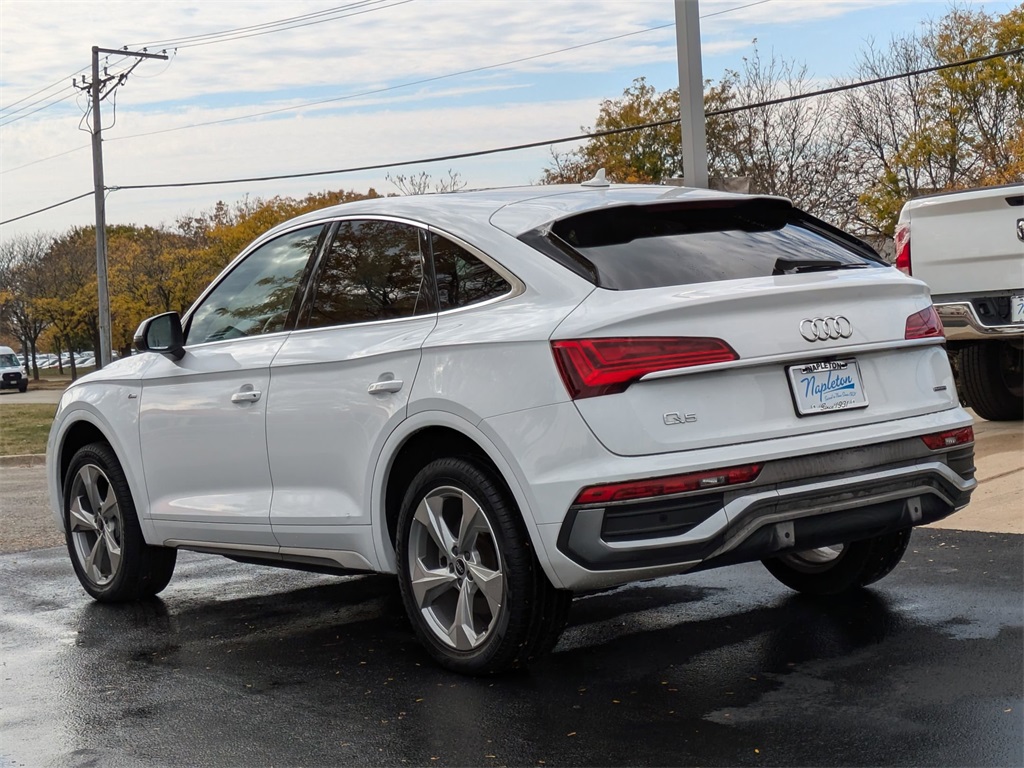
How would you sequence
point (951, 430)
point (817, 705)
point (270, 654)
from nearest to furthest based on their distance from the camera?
point (817, 705) < point (951, 430) < point (270, 654)

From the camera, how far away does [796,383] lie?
4508 mm

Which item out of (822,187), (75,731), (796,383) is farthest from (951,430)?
(822,187)

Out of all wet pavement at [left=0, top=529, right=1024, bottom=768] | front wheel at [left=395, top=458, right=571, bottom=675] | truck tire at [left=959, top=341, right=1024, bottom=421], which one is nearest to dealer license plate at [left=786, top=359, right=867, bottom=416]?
wet pavement at [left=0, top=529, right=1024, bottom=768]

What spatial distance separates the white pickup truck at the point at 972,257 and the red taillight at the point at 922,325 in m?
Answer: 5.82

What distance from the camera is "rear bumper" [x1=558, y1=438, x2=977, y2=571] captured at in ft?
14.1

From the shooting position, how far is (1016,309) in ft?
34.5

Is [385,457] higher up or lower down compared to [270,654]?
higher up

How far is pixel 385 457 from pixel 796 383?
5.05 feet

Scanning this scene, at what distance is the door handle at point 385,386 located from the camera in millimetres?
4957

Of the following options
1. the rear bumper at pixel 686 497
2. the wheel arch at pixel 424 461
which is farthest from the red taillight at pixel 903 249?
the wheel arch at pixel 424 461

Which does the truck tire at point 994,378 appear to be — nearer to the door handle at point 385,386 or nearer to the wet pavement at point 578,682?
the wet pavement at point 578,682

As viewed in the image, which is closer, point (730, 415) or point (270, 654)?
point (730, 415)

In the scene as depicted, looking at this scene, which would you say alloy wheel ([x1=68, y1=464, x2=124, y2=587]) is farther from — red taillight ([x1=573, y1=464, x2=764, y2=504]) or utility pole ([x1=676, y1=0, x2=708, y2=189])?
utility pole ([x1=676, y1=0, x2=708, y2=189])

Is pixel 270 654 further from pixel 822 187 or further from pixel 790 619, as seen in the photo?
pixel 822 187
